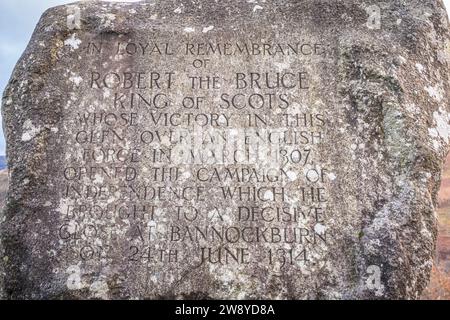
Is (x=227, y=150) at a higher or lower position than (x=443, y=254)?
higher

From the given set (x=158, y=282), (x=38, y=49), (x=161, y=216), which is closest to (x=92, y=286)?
(x=158, y=282)

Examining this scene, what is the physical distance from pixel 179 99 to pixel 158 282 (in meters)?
1.45

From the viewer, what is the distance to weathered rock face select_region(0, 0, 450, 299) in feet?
11.3

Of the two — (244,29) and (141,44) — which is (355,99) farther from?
(141,44)

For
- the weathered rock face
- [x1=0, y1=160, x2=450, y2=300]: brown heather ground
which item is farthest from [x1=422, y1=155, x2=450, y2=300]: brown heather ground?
the weathered rock face

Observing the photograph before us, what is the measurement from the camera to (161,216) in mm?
3596

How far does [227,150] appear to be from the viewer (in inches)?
149

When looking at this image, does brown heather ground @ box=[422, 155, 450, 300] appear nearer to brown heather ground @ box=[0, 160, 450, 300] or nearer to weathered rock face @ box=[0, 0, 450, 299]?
brown heather ground @ box=[0, 160, 450, 300]

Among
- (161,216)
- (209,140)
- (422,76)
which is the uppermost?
(422,76)

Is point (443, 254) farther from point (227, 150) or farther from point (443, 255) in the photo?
point (227, 150)

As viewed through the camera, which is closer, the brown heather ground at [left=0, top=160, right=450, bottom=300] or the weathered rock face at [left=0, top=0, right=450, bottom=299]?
the weathered rock face at [left=0, top=0, right=450, bottom=299]

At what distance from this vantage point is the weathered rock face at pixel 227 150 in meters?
3.46

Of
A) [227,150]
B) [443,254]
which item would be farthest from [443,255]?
[227,150]

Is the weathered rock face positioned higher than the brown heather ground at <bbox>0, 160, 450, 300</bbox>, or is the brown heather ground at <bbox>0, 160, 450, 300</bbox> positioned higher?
the weathered rock face
